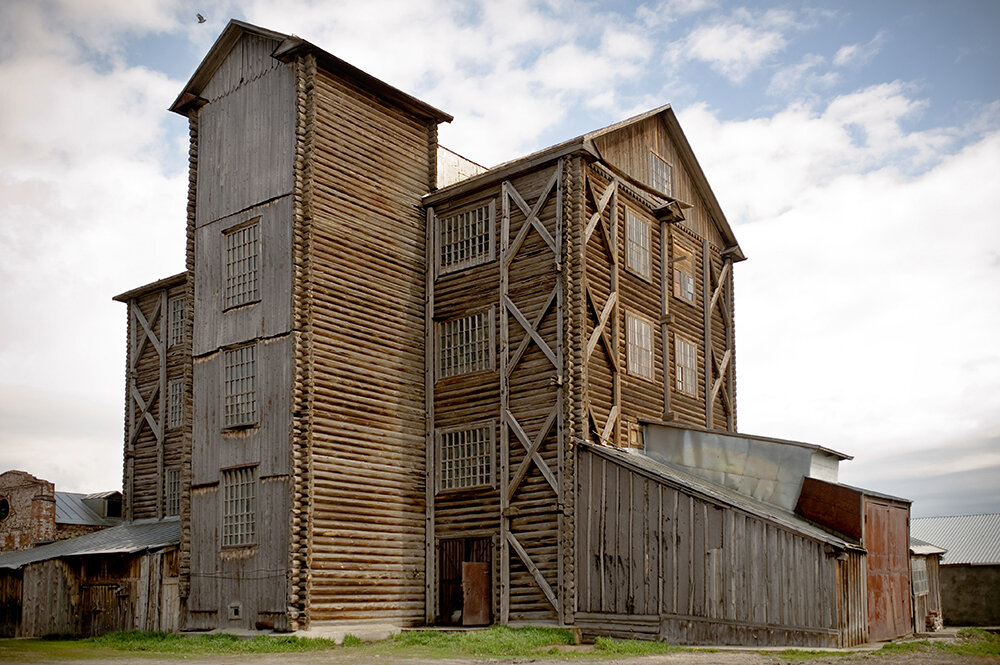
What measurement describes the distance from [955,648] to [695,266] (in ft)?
52.6

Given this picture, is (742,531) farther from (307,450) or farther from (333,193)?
(333,193)

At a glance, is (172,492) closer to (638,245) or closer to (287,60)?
(287,60)

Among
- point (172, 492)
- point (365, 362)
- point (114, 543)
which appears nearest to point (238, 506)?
point (365, 362)

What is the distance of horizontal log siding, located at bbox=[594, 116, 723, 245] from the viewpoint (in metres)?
31.2

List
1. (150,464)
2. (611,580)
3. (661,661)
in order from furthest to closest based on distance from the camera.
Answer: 1. (150,464)
2. (611,580)
3. (661,661)

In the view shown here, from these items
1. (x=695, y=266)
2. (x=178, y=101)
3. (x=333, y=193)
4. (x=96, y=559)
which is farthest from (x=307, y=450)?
(x=695, y=266)

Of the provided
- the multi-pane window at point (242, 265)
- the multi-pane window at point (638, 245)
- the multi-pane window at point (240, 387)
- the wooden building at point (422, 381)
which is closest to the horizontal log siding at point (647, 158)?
the wooden building at point (422, 381)

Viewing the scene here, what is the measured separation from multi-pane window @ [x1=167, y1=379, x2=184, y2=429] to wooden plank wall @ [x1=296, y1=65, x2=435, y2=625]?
43.4ft

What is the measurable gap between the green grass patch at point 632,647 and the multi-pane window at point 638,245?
37.8 ft

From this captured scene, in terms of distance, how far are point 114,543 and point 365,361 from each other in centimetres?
1129

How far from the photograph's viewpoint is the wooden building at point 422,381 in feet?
86.2

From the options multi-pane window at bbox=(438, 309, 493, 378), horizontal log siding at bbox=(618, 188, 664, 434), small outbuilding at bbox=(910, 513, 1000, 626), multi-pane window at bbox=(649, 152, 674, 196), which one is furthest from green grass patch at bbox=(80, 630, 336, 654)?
small outbuilding at bbox=(910, 513, 1000, 626)

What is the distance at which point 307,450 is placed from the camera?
27.2 m

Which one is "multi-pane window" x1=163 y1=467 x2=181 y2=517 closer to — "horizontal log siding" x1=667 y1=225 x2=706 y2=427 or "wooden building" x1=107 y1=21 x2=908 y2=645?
"wooden building" x1=107 y1=21 x2=908 y2=645
